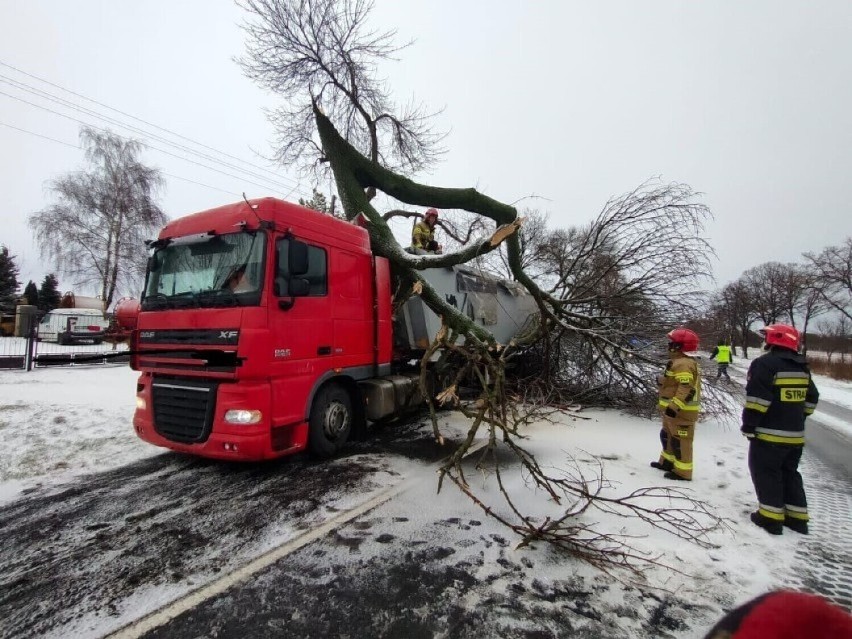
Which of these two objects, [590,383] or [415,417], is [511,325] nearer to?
[590,383]

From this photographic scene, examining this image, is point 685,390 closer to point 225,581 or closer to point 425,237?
point 225,581

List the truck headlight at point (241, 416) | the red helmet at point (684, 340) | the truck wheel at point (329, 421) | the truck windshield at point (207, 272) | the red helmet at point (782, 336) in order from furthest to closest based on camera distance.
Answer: the truck wheel at point (329, 421), the red helmet at point (684, 340), the truck windshield at point (207, 272), the truck headlight at point (241, 416), the red helmet at point (782, 336)

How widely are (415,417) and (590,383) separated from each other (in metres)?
3.53

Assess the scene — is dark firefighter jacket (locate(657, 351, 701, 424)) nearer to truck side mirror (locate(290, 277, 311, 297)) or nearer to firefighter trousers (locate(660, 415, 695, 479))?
firefighter trousers (locate(660, 415, 695, 479))

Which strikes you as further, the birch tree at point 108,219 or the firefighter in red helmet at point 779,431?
the birch tree at point 108,219

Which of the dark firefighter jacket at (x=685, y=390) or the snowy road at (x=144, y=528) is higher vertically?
the dark firefighter jacket at (x=685, y=390)

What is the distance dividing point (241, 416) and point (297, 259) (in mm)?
1653

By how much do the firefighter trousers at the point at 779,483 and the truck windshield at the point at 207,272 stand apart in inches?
186

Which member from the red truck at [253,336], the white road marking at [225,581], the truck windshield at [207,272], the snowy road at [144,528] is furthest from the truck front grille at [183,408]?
the white road marking at [225,581]

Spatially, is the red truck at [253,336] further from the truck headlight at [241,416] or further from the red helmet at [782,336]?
the red helmet at [782,336]

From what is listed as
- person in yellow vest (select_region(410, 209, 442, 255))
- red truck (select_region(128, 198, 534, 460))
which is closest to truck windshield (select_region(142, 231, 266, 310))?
red truck (select_region(128, 198, 534, 460))

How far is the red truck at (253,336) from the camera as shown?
407 centimetres

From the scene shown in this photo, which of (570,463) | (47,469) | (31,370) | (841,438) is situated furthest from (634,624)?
(31,370)

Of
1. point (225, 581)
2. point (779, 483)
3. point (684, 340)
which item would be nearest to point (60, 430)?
point (225, 581)
